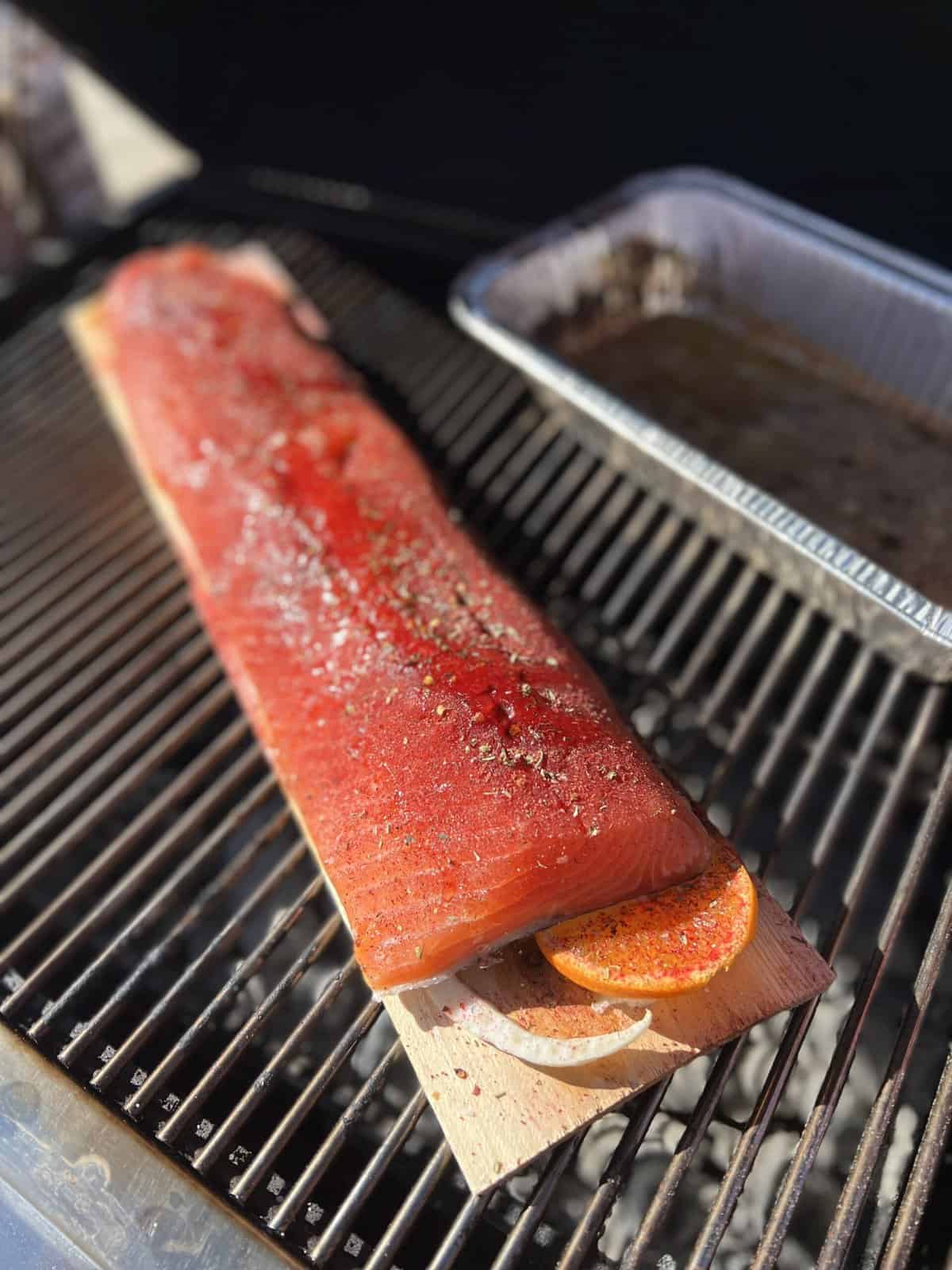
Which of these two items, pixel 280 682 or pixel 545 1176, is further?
pixel 280 682

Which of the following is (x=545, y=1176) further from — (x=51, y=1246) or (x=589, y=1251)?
(x=51, y=1246)

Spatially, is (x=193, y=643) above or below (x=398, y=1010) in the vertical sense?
above

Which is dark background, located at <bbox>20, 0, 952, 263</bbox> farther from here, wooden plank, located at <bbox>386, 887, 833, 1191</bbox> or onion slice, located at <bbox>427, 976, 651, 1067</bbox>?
onion slice, located at <bbox>427, 976, 651, 1067</bbox>

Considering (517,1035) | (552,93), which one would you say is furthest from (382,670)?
(552,93)

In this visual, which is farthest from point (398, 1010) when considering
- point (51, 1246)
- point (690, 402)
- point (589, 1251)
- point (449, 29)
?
point (449, 29)

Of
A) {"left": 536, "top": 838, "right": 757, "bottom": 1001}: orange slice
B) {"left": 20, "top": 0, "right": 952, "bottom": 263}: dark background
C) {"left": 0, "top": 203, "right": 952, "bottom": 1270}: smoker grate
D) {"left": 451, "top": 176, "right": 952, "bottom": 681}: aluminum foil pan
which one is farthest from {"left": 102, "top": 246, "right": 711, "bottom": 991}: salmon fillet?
{"left": 20, "top": 0, "right": 952, "bottom": 263}: dark background

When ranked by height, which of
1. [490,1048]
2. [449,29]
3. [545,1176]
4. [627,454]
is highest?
[449,29]

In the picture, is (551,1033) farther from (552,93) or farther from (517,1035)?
(552,93)
